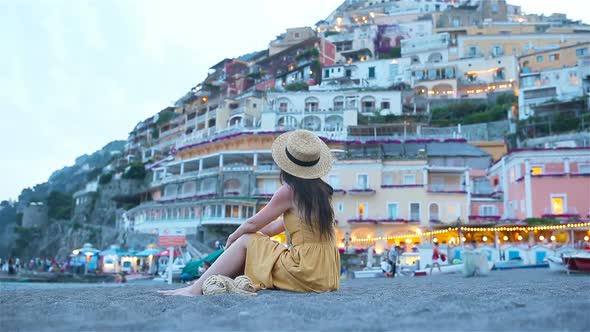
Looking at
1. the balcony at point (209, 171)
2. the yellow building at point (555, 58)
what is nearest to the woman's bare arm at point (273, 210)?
the balcony at point (209, 171)

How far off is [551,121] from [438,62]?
19.8 metres

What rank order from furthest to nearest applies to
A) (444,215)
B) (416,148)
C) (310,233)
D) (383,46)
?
1. (383,46)
2. (416,148)
3. (444,215)
4. (310,233)

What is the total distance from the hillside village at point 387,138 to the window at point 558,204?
11 cm

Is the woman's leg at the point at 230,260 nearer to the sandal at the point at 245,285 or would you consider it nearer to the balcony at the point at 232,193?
the sandal at the point at 245,285

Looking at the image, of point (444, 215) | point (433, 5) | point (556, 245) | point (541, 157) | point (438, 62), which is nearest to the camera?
point (556, 245)

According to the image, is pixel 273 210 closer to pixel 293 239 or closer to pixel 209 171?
pixel 293 239

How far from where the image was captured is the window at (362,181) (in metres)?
37.1

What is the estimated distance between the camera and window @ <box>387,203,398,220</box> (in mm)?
36062

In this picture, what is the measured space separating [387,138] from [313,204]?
127ft

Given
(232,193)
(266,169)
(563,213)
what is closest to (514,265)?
(563,213)

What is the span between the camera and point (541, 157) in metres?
31.9

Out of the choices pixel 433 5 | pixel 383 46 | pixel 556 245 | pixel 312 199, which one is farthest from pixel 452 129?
pixel 433 5

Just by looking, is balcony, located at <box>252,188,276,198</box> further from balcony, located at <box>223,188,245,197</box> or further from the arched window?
the arched window

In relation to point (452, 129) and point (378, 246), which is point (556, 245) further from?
point (452, 129)
